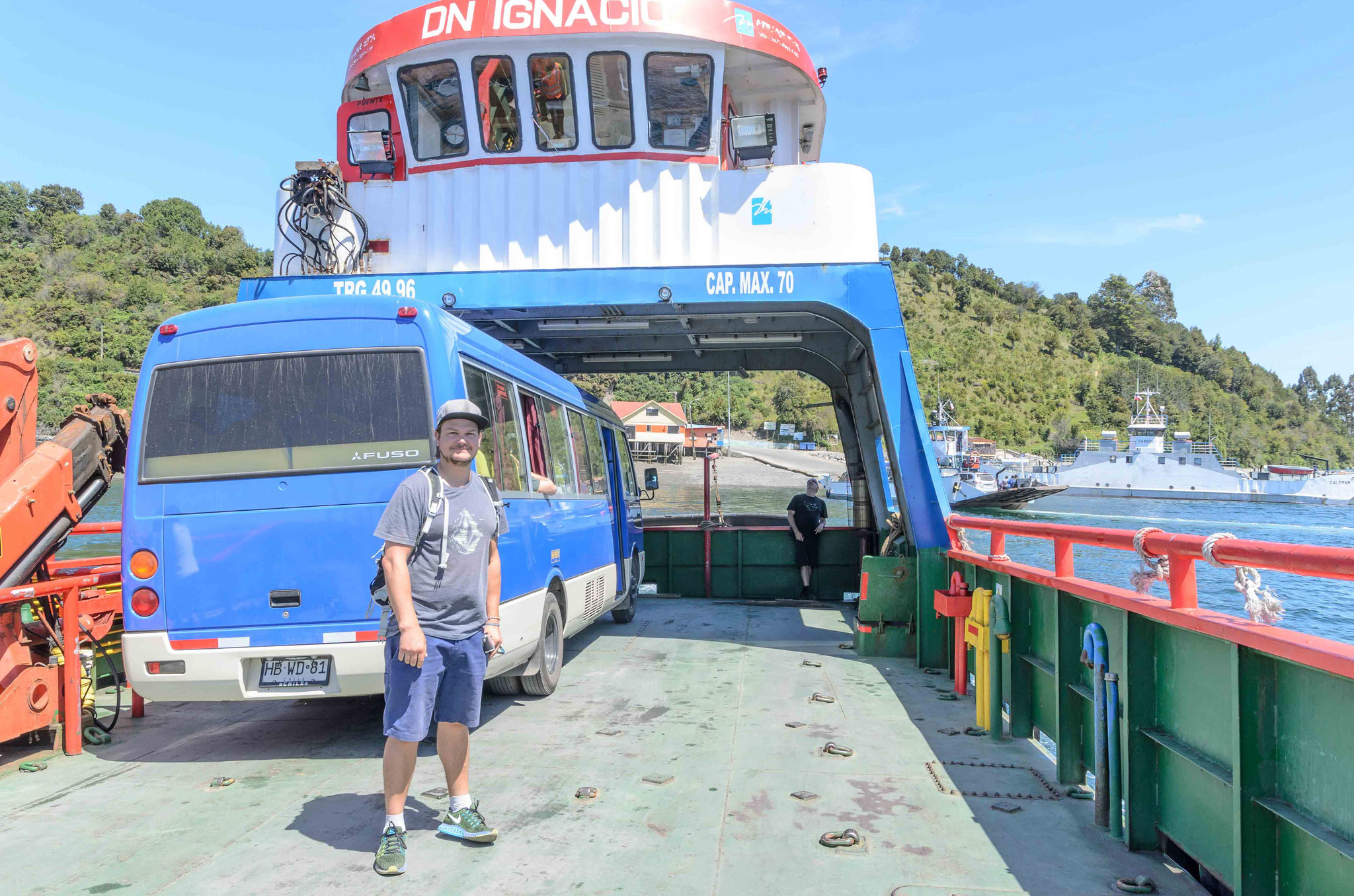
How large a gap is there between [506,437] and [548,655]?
1.78m

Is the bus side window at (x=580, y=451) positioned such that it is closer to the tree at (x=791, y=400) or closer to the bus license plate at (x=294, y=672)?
the bus license plate at (x=294, y=672)

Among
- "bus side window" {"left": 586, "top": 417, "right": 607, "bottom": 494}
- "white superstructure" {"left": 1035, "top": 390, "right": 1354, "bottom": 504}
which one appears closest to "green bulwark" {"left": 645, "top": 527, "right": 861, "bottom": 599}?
"bus side window" {"left": 586, "top": 417, "right": 607, "bottom": 494}

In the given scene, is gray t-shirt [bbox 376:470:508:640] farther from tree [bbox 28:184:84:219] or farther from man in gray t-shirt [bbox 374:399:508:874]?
tree [bbox 28:184:84:219]

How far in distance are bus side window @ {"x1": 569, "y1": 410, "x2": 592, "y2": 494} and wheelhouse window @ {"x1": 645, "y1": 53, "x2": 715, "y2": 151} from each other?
111 inches

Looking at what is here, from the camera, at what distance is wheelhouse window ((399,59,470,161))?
859 centimetres

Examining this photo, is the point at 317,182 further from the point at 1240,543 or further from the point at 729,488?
the point at 729,488

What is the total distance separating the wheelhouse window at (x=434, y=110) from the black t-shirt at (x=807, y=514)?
6.30 metres

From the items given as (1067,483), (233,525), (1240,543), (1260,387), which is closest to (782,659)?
(233,525)

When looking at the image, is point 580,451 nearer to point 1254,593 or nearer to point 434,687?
point 434,687

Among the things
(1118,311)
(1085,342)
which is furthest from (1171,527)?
(1118,311)

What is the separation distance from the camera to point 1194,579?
3463mm

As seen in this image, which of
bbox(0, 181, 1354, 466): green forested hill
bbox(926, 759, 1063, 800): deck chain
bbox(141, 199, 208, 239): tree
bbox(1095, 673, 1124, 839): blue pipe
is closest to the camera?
bbox(1095, 673, 1124, 839): blue pipe

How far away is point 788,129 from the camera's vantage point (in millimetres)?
10117

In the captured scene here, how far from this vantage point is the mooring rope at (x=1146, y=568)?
3.56 metres
